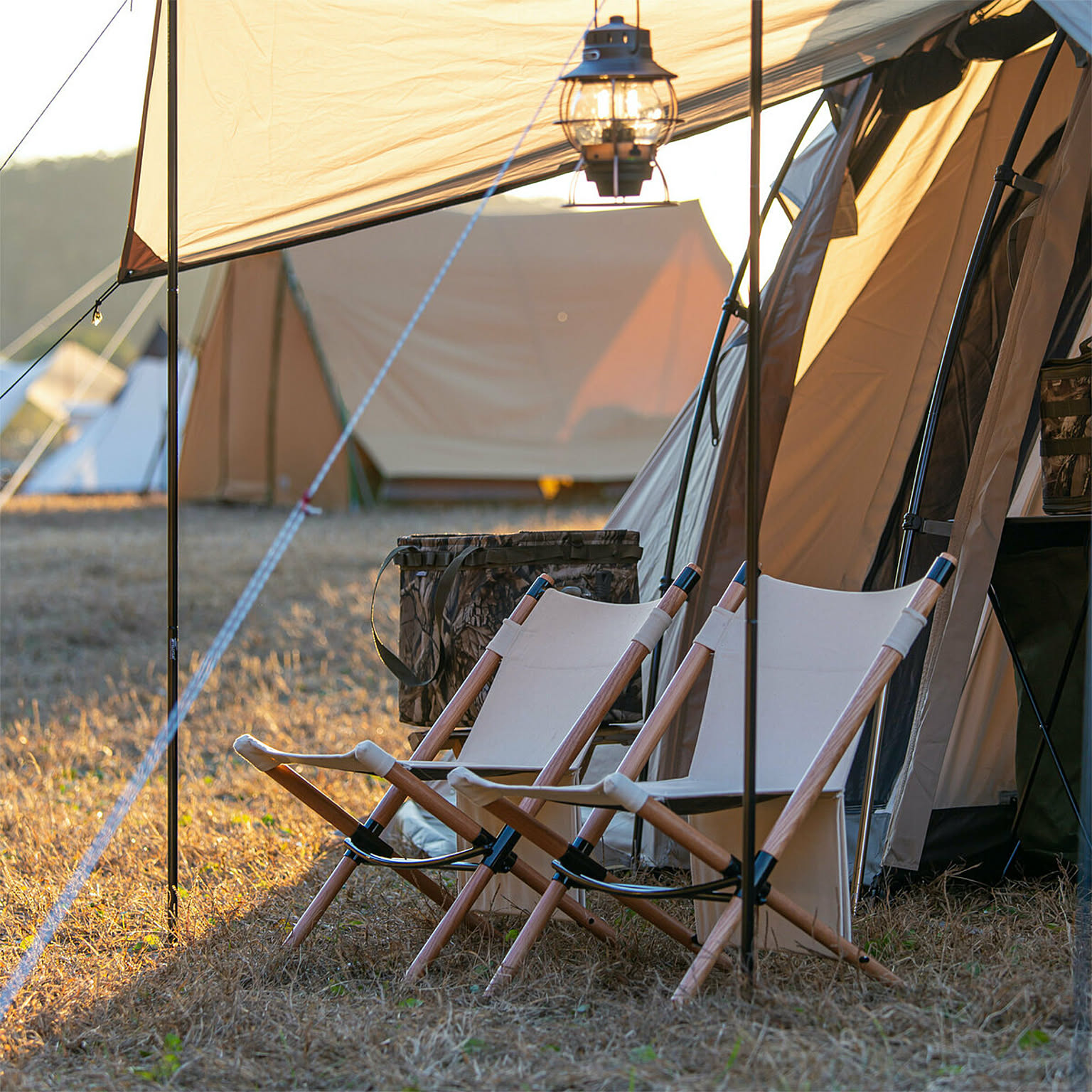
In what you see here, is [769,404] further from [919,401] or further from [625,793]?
[625,793]

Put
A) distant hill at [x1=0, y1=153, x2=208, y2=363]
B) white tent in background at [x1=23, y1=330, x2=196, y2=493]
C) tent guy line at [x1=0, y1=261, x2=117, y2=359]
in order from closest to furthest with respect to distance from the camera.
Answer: tent guy line at [x1=0, y1=261, x2=117, y2=359], white tent in background at [x1=23, y1=330, x2=196, y2=493], distant hill at [x1=0, y1=153, x2=208, y2=363]

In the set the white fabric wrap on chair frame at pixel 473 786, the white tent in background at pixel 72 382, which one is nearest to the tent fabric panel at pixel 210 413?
the white tent in background at pixel 72 382

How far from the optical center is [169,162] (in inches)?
110

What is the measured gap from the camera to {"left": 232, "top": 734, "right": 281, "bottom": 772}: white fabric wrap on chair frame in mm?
2598

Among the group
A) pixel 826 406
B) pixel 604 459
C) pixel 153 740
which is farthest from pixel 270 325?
pixel 826 406

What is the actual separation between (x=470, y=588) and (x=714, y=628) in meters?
0.65

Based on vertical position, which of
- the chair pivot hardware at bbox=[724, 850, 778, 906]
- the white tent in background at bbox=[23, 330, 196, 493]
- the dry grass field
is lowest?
the white tent in background at bbox=[23, 330, 196, 493]

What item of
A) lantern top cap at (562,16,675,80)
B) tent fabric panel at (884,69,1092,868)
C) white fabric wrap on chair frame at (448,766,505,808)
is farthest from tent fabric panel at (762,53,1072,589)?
white fabric wrap on chair frame at (448,766,505,808)

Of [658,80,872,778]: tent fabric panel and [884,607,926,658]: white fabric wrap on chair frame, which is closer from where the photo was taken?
[884,607,926,658]: white fabric wrap on chair frame

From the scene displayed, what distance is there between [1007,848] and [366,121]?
206cm

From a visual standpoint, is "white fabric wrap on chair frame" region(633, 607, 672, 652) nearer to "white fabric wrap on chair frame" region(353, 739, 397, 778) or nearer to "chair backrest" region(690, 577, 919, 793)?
"chair backrest" region(690, 577, 919, 793)

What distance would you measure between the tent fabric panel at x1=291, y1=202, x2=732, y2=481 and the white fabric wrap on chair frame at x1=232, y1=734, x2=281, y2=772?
7.41 meters

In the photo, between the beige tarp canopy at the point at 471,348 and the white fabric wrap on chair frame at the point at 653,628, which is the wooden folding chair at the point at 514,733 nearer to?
the white fabric wrap on chair frame at the point at 653,628

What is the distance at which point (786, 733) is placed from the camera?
2.56m
